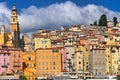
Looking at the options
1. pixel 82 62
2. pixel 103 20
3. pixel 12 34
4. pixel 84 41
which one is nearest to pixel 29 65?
pixel 82 62

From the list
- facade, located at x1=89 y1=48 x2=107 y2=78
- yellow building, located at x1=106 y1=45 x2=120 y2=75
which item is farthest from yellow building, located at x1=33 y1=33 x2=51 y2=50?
yellow building, located at x1=106 y1=45 x2=120 y2=75

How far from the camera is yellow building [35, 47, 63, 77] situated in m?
61.4

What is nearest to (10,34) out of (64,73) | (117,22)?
(64,73)

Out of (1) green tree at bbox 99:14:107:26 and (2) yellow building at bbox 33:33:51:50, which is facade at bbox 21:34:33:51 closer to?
(2) yellow building at bbox 33:33:51:50

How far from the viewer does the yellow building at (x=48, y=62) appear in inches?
2416

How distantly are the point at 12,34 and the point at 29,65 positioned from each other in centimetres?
1257

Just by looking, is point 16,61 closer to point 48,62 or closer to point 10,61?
point 10,61

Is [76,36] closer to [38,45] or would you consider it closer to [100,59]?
[38,45]

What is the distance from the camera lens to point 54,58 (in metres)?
61.7

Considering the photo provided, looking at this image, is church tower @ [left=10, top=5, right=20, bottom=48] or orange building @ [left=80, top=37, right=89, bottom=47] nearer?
orange building @ [left=80, top=37, right=89, bottom=47]

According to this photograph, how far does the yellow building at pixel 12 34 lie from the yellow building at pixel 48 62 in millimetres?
11542

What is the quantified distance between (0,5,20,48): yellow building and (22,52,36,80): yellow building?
26.2ft

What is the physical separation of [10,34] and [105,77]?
21.4m

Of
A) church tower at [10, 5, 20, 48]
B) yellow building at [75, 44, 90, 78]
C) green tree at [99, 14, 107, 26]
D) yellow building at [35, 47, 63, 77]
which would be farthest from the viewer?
green tree at [99, 14, 107, 26]
